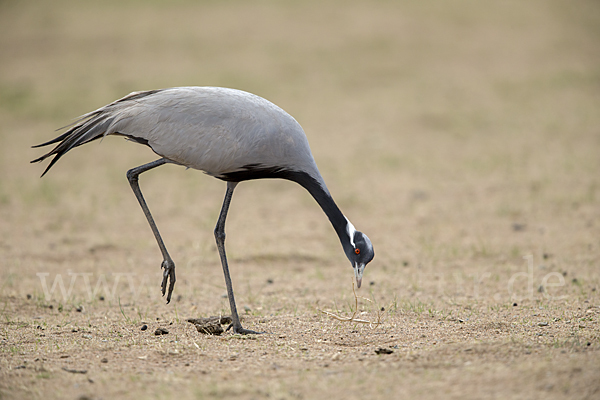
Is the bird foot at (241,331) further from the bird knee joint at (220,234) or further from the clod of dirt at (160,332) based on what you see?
the bird knee joint at (220,234)

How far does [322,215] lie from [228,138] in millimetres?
4664

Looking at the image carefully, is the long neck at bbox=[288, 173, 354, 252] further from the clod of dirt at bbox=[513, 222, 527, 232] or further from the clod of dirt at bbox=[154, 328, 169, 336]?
the clod of dirt at bbox=[513, 222, 527, 232]

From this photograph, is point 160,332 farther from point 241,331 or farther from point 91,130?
point 91,130

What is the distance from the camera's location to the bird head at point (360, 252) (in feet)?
14.6

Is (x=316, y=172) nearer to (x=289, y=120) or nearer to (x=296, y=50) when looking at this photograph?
(x=289, y=120)

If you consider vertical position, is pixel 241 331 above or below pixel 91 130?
below

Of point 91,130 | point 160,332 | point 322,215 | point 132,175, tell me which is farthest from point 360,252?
point 322,215

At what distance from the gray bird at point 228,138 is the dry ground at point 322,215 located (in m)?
0.85

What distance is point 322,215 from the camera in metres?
9.02

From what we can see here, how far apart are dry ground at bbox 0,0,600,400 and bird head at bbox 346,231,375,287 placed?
493mm

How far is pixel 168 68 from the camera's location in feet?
55.5

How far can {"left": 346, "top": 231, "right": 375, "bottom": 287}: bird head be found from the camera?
14.6 ft

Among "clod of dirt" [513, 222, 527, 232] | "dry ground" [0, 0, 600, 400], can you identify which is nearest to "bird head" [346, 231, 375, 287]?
"dry ground" [0, 0, 600, 400]

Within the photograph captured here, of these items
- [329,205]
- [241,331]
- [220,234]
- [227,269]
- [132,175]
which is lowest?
[241,331]
